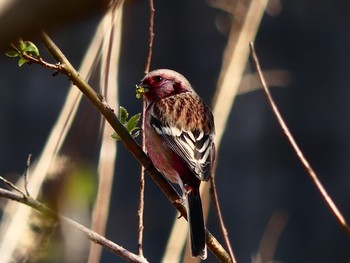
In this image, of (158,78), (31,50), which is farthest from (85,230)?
(158,78)

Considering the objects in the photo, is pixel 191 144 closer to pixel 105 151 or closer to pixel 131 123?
pixel 105 151

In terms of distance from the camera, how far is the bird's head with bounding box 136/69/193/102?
373 centimetres

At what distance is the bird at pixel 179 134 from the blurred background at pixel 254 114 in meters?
2.14

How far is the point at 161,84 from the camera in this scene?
3803 millimetres

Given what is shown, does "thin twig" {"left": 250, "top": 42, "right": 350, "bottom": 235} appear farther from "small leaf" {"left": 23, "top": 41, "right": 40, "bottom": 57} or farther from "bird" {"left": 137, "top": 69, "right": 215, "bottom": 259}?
"bird" {"left": 137, "top": 69, "right": 215, "bottom": 259}

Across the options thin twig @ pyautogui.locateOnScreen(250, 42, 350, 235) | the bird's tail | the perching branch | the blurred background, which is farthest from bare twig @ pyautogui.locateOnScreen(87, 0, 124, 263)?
the blurred background

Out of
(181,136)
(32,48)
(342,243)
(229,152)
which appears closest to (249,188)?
(229,152)

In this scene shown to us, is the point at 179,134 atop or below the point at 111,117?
below

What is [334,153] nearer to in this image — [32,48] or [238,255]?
[238,255]

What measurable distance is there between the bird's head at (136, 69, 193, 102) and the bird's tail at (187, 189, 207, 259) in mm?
854

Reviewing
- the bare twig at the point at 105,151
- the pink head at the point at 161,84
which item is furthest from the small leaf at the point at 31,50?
the pink head at the point at 161,84

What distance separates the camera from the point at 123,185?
6.19 metres

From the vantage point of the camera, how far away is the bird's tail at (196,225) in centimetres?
244

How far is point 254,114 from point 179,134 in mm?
2741
